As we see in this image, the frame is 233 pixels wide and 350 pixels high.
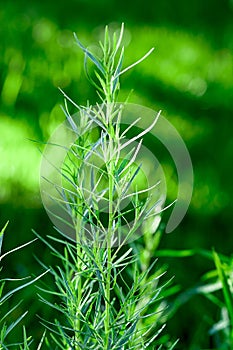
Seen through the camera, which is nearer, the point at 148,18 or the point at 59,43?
the point at 59,43

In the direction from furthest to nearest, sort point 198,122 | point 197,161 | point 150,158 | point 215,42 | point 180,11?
1. point 180,11
2. point 215,42
3. point 198,122
4. point 197,161
5. point 150,158

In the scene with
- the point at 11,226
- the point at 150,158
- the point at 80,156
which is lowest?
the point at 11,226

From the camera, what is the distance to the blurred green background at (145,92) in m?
2.14

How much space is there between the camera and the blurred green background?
84.2 inches

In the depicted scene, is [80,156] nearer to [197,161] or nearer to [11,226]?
[11,226]

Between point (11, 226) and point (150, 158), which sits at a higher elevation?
point (150, 158)

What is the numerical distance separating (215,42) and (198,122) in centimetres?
78

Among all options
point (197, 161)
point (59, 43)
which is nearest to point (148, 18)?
point (59, 43)

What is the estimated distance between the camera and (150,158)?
238cm

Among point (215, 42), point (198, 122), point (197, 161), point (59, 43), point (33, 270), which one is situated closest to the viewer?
point (33, 270)

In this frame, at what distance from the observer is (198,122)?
2816mm

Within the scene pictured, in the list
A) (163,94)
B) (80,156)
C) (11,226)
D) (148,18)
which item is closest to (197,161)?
(163,94)

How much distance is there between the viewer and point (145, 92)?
2.92 m

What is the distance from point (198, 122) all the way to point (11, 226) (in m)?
1.05
